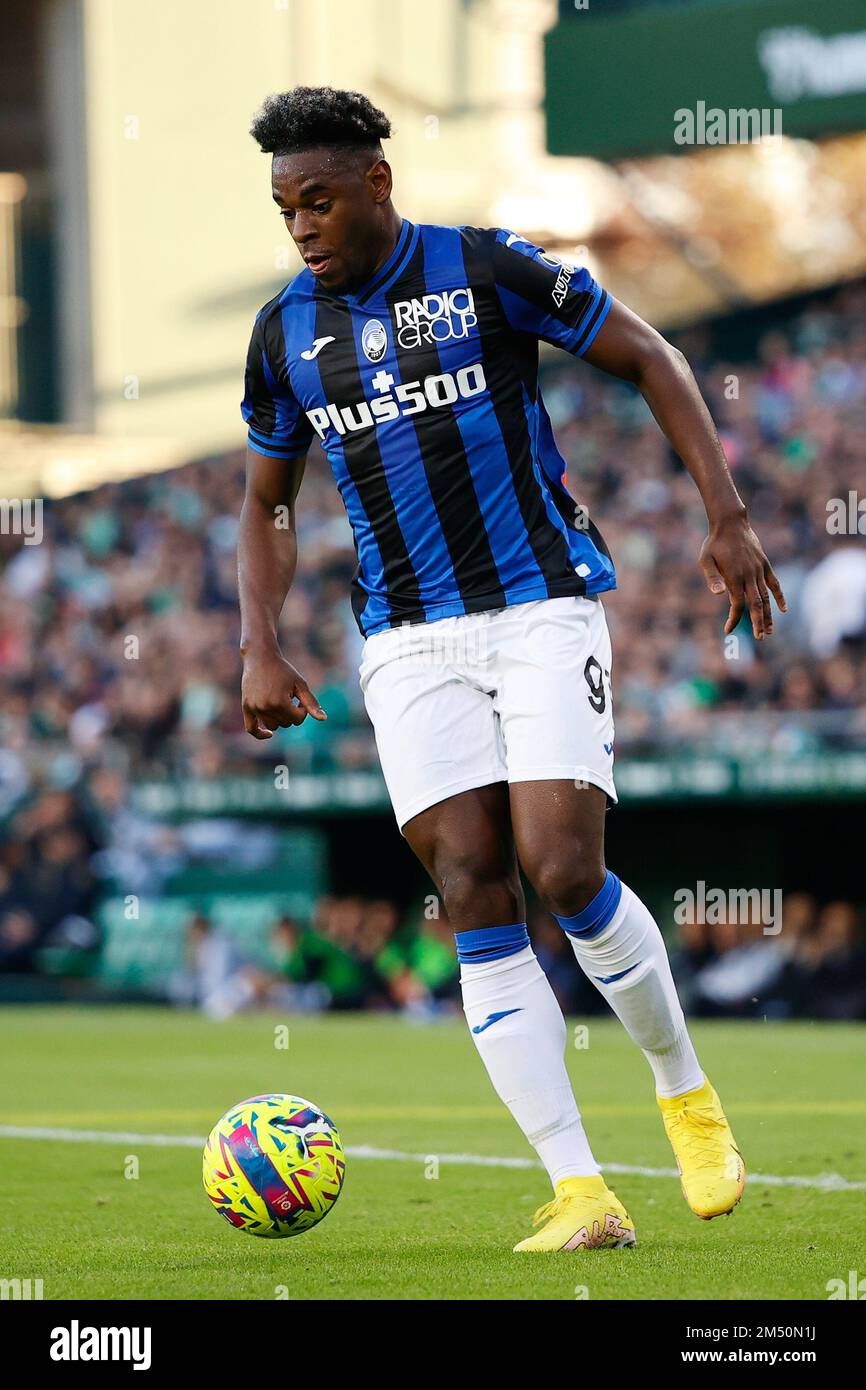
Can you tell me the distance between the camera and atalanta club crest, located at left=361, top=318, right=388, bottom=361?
4.91 m

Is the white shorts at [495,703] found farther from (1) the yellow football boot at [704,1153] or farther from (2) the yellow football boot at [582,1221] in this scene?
(2) the yellow football boot at [582,1221]

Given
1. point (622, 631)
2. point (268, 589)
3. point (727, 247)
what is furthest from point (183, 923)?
point (727, 247)

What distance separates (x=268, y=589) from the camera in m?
5.29

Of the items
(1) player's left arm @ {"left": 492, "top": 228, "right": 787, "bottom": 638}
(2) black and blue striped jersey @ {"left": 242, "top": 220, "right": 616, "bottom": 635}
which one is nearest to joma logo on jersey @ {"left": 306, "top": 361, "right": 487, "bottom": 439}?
(2) black and blue striped jersey @ {"left": 242, "top": 220, "right": 616, "bottom": 635}

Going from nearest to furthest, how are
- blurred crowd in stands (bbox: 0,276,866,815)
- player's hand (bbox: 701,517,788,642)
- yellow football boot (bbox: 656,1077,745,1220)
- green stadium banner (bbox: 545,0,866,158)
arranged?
1. player's hand (bbox: 701,517,788,642)
2. yellow football boot (bbox: 656,1077,745,1220)
3. blurred crowd in stands (bbox: 0,276,866,815)
4. green stadium banner (bbox: 545,0,866,158)

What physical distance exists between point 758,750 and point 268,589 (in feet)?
29.6

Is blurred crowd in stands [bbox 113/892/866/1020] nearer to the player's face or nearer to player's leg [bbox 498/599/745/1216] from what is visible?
player's leg [bbox 498/599/745/1216]

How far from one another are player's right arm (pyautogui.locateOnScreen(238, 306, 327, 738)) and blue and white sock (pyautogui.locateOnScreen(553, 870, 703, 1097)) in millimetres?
832

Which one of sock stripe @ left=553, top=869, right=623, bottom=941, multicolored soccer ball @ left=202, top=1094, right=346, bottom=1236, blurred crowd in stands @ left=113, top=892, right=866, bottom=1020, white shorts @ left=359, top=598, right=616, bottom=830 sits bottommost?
blurred crowd in stands @ left=113, top=892, right=866, bottom=1020

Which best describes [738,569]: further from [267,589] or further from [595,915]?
[267,589]

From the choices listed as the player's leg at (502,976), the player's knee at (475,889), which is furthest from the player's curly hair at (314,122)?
the player's knee at (475,889)

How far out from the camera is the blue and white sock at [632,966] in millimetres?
4789

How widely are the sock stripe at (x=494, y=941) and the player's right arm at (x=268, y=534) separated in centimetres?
66
